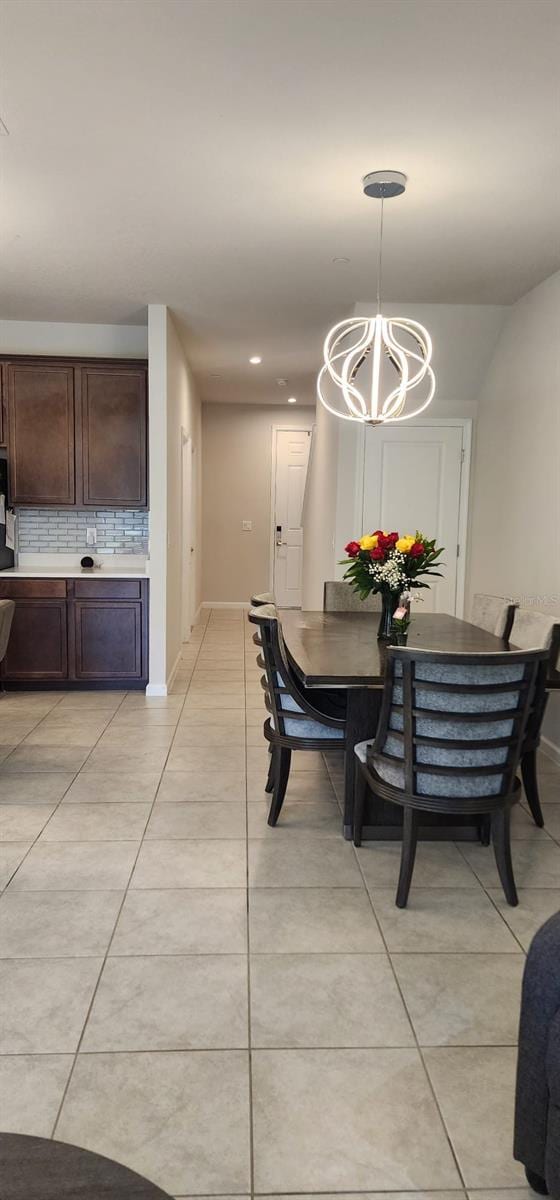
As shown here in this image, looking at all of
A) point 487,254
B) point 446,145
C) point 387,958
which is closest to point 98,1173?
point 387,958

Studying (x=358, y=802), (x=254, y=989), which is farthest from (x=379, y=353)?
(x=254, y=989)

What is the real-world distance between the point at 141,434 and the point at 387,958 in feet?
14.0

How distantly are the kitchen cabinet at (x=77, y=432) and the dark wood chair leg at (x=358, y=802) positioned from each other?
3.30 meters

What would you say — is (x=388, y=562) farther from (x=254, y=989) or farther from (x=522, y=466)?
(x=254, y=989)

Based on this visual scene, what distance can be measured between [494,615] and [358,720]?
1.33 metres

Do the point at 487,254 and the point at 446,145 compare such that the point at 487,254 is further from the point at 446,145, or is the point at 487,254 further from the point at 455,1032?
the point at 455,1032

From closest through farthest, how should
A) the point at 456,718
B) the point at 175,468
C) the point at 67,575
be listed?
the point at 456,718 < the point at 67,575 < the point at 175,468

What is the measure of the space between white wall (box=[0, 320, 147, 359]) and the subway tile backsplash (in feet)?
3.87

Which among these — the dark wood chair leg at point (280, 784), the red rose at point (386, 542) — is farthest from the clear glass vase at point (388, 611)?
the dark wood chair leg at point (280, 784)

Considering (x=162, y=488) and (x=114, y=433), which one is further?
(x=114, y=433)

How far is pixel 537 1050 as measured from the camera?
1408 mm

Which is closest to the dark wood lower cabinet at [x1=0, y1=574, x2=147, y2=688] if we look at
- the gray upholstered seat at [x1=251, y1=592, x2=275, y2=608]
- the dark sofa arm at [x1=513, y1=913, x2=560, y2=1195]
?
the gray upholstered seat at [x1=251, y1=592, x2=275, y2=608]

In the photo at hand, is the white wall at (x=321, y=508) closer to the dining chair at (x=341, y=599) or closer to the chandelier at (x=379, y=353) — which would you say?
the dining chair at (x=341, y=599)

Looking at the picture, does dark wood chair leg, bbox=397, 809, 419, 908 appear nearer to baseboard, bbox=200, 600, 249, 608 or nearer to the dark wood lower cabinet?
the dark wood lower cabinet
